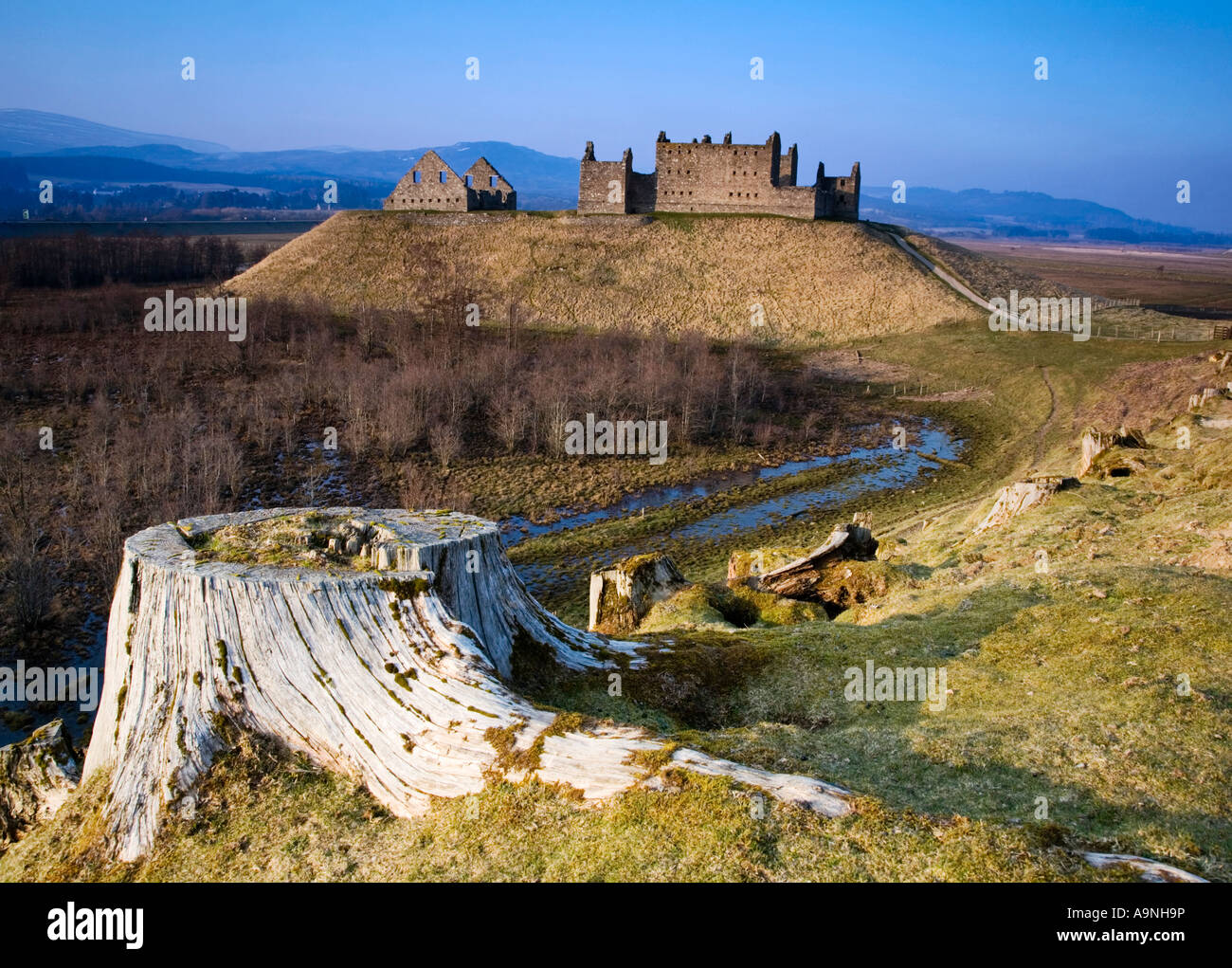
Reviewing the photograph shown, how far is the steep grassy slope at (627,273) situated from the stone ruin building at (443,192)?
12.7ft

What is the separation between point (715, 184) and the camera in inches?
3748

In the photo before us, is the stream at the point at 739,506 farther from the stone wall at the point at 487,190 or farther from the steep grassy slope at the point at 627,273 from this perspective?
the stone wall at the point at 487,190

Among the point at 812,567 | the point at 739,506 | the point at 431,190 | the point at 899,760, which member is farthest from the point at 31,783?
the point at 431,190

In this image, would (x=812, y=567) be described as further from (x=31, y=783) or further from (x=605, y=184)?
(x=605, y=184)

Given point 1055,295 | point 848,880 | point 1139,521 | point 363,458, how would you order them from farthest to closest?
point 1055,295 → point 363,458 → point 1139,521 → point 848,880

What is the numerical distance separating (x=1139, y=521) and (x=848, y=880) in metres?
17.2

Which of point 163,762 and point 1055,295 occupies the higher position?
point 1055,295

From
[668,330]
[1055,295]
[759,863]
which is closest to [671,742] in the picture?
[759,863]

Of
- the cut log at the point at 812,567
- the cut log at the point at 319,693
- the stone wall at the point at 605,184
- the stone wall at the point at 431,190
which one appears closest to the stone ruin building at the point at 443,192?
the stone wall at the point at 431,190

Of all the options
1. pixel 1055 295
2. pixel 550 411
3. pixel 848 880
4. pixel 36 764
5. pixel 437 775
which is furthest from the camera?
pixel 1055 295

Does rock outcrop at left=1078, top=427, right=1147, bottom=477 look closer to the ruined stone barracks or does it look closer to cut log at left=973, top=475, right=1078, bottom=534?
cut log at left=973, top=475, right=1078, bottom=534

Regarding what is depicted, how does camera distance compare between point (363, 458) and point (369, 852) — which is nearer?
point (369, 852)

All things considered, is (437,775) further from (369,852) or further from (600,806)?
(600,806)

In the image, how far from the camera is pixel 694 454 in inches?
1973
